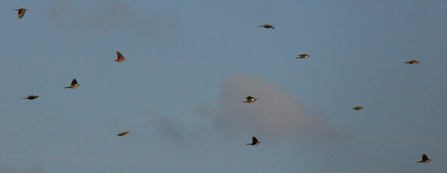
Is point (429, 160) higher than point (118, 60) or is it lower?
lower

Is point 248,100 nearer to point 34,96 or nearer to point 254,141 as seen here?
point 254,141

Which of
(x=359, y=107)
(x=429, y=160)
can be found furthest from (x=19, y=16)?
(x=429, y=160)

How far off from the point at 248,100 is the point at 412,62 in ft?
102

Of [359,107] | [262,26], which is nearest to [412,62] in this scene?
[359,107]

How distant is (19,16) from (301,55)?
52.0 m

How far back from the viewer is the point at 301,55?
154 metres

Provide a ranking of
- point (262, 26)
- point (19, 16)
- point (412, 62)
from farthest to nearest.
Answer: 1. point (412, 62)
2. point (262, 26)
3. point (19, 16)

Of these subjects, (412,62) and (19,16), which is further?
(412,62)

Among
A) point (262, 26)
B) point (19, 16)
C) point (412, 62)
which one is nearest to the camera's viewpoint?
point (19, 16)

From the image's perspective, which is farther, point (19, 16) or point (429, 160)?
point (429, 160)

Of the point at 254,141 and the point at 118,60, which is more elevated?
the point at 118,60

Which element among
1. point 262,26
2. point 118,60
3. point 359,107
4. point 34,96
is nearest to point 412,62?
point 359,107

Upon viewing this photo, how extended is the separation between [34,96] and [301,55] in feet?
156

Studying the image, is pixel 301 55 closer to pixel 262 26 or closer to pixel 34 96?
pixel 262 26
